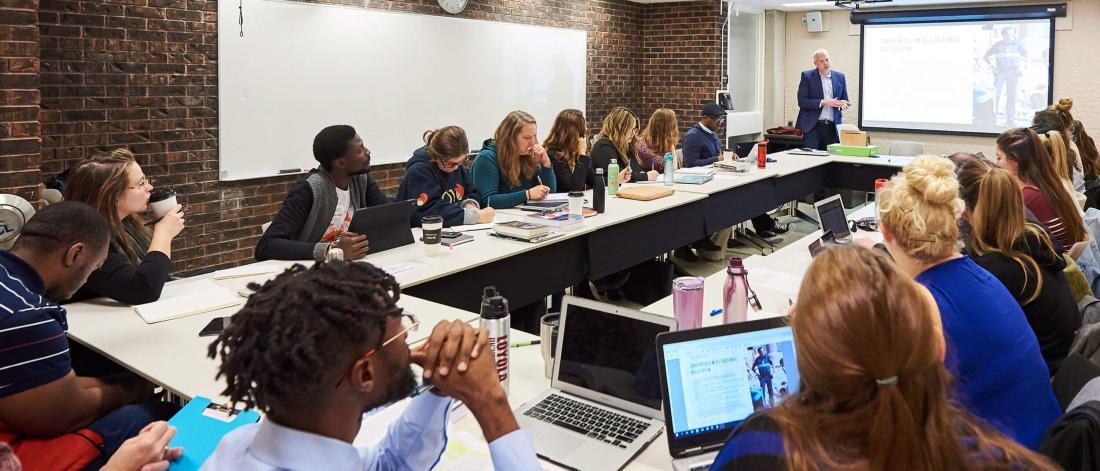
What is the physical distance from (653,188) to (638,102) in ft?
15.6

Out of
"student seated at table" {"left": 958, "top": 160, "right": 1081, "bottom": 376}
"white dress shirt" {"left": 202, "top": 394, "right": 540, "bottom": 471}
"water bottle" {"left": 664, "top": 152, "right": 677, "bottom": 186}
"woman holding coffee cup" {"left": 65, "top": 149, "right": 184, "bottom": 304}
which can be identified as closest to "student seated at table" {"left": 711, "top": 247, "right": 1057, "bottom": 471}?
"white dress shirt" {"left": 202, "top": 394, "right": 540, "bottom": 471}

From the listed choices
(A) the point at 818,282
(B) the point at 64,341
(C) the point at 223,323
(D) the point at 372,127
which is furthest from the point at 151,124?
(A) the point at 818,282

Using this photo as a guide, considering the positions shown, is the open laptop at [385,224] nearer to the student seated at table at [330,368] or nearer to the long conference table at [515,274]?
the long conference table at [515,274]

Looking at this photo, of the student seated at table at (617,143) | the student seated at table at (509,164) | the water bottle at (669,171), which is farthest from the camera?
the student seated at table at (617,143)

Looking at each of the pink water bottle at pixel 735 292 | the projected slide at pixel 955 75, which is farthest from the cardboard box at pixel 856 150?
the pink water bottle at pixel 735 292

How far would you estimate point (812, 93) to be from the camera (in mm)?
8984

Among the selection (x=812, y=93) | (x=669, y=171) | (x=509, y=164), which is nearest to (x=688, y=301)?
(x=509, y=164)

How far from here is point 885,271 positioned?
3.46 feet

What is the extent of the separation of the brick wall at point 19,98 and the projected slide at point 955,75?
9.11m

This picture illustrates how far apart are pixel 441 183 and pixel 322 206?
0.80 metres

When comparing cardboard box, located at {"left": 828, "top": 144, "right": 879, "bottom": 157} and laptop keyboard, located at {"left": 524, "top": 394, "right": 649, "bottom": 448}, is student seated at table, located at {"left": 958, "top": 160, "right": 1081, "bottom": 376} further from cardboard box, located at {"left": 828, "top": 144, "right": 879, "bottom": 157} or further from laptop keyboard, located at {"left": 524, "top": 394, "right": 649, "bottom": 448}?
cardboard box, located at {"left": 828, "top": 144, "right": 879, "bottom": 157}

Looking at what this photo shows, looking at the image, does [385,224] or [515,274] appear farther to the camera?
[515,274]

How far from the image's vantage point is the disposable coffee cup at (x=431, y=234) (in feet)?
10.8

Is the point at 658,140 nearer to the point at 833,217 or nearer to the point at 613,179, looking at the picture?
the point at 613,179
